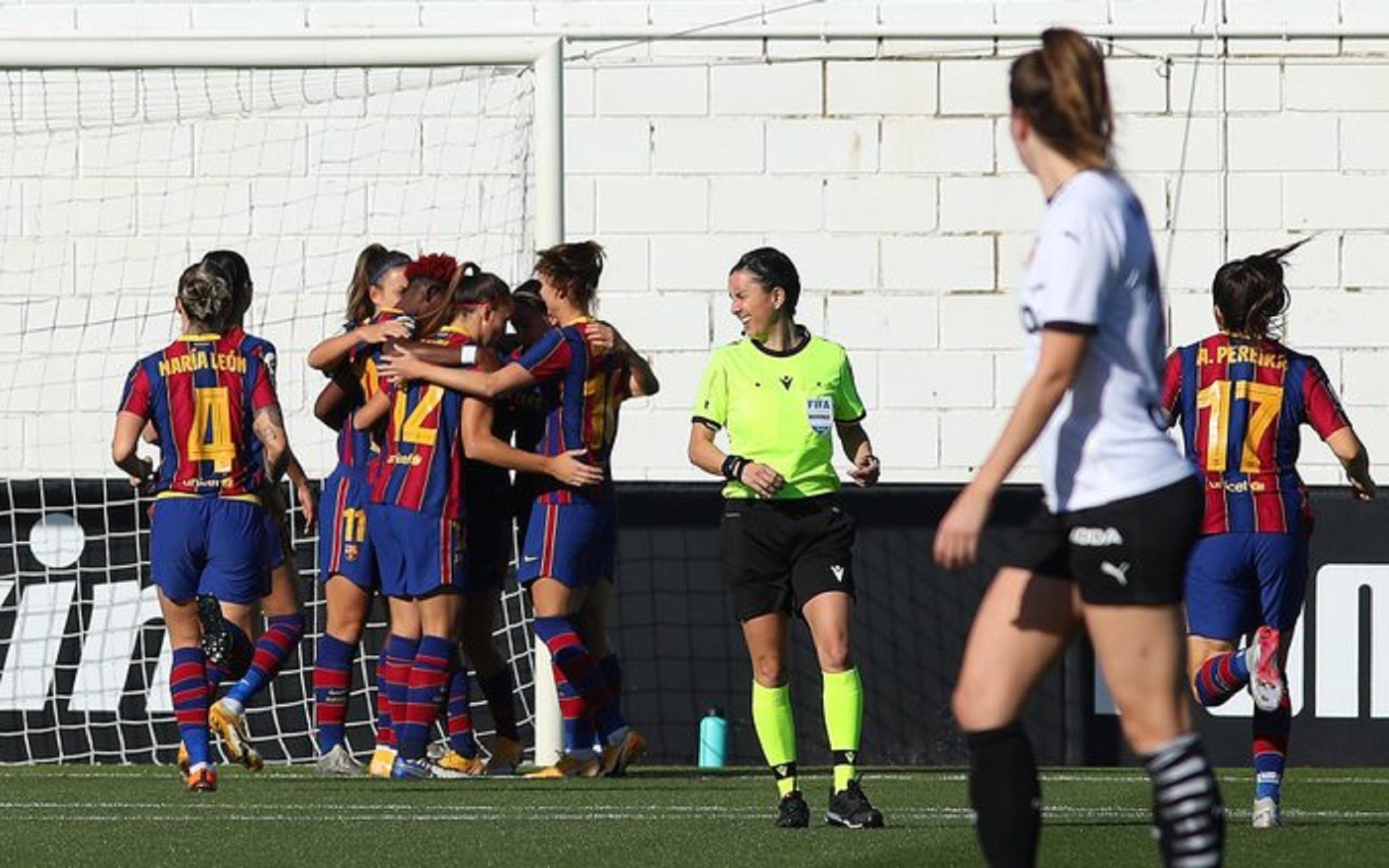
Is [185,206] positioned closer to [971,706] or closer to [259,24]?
[259,24]

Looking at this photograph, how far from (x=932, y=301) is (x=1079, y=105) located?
8.15 m

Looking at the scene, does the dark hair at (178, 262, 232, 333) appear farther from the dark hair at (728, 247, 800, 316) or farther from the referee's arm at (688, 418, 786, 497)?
the dark hair at (728, 247, 800, 316)

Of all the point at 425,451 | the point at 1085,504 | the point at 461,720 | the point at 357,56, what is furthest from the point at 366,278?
the point at 1085,504

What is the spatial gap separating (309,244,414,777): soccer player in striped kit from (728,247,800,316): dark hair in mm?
2546

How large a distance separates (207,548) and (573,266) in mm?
1764

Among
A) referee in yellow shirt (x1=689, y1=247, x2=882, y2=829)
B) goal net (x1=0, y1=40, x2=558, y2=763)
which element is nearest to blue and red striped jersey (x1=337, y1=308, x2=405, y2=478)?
goal net (x1=0, y1=40, x2=558, y2=763)

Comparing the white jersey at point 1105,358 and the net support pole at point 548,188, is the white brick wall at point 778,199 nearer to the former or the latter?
A: the net support pole at point 548,188

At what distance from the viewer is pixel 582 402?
34.0 feet

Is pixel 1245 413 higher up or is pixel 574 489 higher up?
pixel 1245 413

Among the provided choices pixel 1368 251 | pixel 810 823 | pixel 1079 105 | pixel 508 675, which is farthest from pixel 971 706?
pixel 1368 251

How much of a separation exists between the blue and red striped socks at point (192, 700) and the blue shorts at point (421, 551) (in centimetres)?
94

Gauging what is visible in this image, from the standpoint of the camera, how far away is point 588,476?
33.7 ft

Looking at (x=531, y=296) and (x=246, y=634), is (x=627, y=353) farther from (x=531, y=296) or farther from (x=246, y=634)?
(x=246, y=634)

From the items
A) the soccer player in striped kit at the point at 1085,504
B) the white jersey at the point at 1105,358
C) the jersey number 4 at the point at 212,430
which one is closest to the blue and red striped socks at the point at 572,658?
the jersey number 4 at the point at 212,430
